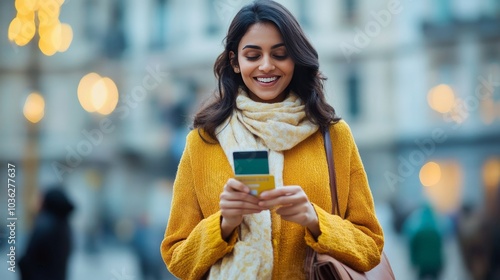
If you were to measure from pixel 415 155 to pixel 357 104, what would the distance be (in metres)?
1.59

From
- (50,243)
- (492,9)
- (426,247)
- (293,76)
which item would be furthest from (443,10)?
(293,76)

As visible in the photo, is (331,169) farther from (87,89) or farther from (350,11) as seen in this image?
(87,89)

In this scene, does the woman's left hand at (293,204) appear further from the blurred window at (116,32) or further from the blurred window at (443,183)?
the blurred window at (116,32)

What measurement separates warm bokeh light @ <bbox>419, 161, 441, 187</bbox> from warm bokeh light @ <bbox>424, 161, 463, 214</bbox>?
16 millimetres

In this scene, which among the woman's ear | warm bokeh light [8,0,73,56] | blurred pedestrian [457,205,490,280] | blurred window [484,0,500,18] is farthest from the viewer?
blurred window [484,0,500,18]

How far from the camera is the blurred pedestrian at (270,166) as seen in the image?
1.81m

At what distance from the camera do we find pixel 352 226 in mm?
1847

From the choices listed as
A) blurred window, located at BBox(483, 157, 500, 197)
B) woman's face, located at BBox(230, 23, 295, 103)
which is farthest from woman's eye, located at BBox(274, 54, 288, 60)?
blurred window, located at BBox(483, 157, 500, 197)

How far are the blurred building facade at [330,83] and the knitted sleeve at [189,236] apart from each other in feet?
20.6

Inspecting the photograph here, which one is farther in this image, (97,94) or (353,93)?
(353,93)

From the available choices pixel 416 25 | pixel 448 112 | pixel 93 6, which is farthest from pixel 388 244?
pixel 93 6

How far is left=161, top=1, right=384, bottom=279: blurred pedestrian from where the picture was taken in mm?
1812

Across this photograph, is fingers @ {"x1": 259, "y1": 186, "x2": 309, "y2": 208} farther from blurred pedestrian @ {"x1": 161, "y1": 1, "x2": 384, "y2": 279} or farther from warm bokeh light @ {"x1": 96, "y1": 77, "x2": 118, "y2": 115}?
warm bokeh light @ {"x1": 96, "y1": 77, "x2": 118, "y2": 115}

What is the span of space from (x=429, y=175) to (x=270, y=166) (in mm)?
6986
